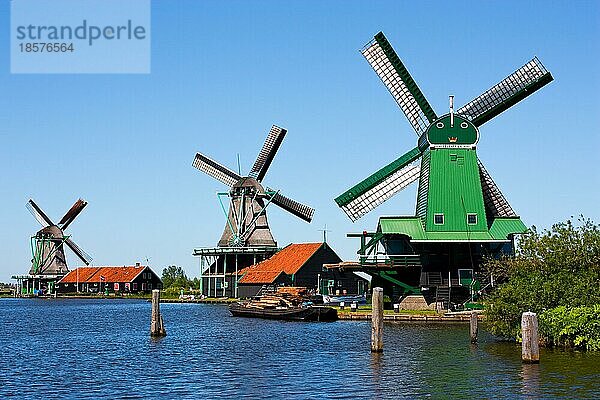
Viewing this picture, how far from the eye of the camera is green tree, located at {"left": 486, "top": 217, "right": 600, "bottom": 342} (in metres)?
36.7

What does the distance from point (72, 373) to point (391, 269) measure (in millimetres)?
32363

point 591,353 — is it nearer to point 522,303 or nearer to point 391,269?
point 522,303

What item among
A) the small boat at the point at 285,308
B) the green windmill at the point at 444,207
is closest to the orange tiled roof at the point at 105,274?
the small boat at the point at 285,308

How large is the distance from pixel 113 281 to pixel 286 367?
107797 millimetres

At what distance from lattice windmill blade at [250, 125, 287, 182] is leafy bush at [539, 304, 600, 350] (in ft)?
205

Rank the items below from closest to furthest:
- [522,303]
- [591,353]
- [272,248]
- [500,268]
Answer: [591,353], [522,303], [500,268], [272,248]

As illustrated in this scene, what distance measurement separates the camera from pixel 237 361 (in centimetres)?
3459

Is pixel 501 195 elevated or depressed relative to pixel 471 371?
elevated

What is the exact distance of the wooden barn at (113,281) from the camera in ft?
443

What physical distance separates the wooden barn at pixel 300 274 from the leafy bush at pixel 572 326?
51263mm

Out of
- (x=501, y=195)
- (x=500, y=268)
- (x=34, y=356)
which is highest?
(x=501, y=195)

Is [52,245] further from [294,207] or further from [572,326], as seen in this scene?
[572,326]

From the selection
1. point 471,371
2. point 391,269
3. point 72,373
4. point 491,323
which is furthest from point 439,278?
point 72,373

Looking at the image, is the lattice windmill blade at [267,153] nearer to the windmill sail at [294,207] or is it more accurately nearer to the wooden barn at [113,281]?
the windmill sail at [294,207]
